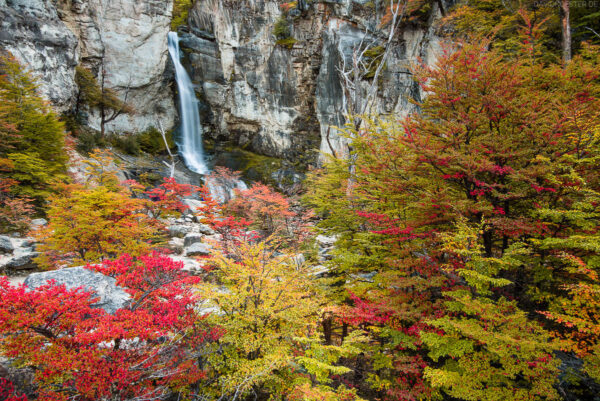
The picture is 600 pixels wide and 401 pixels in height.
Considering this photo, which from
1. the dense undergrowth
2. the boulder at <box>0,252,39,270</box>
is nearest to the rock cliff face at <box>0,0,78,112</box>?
the boulder at <box>0,252,39,270</box>

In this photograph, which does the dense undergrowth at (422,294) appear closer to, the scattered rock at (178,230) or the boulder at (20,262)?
the boulder at (20,262)

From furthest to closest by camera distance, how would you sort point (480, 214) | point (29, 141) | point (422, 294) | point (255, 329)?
point (29, 141) → point (422, 294) → point (480, 214) → point (255, 329)

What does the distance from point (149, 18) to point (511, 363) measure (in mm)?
28116

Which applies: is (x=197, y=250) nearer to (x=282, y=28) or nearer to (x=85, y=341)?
(x=85, y=341)

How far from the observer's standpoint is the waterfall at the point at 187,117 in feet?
77.4

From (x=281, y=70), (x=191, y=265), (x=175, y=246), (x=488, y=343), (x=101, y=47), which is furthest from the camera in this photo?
(x=281, y=70)

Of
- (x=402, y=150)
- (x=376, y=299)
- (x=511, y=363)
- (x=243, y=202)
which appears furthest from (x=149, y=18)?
(x=511, y=363)

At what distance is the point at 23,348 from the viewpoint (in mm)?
2721

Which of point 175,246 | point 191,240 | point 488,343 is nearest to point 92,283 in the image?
point 488,343

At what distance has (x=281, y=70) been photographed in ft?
76.1

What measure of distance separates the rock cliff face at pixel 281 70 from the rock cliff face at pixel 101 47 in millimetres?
3415

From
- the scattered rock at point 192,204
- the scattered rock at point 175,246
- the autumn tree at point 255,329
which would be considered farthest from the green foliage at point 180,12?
the autumn tree at point 255,329

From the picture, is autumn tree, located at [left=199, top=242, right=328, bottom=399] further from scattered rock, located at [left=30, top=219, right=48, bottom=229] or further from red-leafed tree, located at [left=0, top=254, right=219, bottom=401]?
scattered rock, located at [left=30, top=219, right=48, bottom=229]

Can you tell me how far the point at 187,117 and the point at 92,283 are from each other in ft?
76.1
